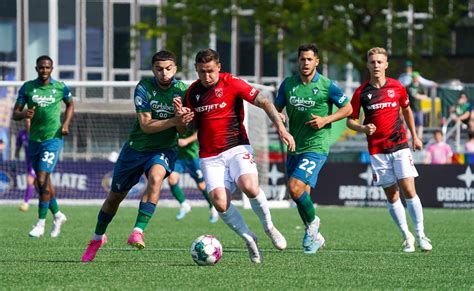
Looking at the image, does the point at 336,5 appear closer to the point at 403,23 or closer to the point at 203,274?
the point at 403,23

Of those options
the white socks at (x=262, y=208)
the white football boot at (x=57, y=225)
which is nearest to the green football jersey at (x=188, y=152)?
the white football boot at (x=57, y=225)

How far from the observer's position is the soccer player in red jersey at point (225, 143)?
11547 mm

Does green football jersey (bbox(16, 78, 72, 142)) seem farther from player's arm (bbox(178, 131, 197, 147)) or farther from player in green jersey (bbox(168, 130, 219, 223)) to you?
player in green jersey (bbox(168, 130, 219, 223))

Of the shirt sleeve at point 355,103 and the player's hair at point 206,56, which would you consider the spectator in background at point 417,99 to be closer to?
the shirt sleeve at point 355,103

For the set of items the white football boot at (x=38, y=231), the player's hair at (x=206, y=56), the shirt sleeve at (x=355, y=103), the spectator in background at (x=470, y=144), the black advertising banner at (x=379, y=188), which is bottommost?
the black advertising banner at (x=379, y=188)

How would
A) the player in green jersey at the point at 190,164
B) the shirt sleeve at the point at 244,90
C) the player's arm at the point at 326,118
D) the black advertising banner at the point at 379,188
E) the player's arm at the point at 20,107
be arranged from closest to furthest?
1. the shirt sleeve at the point at 244,90
2. the player's arm at the point at 326,118
3. the player's arm at the point at 20,107
4. the player in green jersey at the point at 190,164
5. the black advertising banner at the point at 379,188

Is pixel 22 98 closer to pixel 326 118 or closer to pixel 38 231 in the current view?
pixel 38 231

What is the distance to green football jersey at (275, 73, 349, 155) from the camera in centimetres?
1329

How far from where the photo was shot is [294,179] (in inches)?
519

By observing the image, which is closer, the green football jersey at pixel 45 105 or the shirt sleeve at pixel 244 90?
the shirt sleeve at pixel 244 90

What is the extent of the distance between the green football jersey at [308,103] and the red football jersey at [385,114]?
1.47 feet

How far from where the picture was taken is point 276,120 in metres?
11.3

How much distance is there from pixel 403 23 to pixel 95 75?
13414 millimetres

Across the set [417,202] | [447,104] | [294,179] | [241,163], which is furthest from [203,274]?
[447,104]
